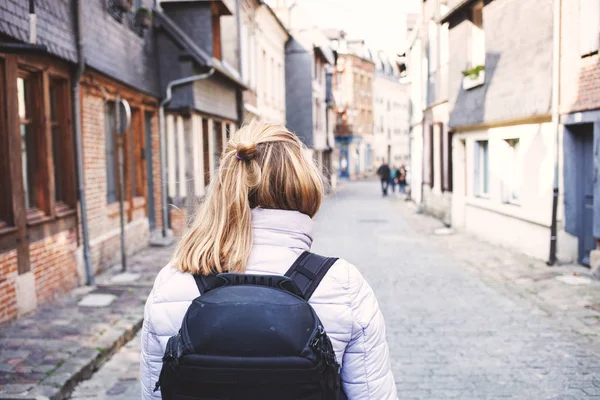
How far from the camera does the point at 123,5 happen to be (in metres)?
11.9

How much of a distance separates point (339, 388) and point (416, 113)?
2681cm

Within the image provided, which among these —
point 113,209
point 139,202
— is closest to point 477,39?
point 139,202

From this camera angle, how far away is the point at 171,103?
50.3 feet

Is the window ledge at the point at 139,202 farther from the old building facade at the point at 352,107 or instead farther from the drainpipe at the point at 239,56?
the old building facade at the point at 352,107

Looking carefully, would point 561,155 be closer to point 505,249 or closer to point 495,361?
point 505,249

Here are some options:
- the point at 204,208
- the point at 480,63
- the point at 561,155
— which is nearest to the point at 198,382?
the point at 204,208

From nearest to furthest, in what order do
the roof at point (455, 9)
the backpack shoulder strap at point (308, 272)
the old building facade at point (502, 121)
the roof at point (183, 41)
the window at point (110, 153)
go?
1. the backpack shoulder strap at point (308, 272)
2. the window at point (110, 153)
3. the old building facade at point (502, 121)
4. the roof at point (183, 41)
5. the roof at point (455, 9)

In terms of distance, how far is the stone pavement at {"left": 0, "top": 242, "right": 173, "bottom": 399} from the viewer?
213 inches

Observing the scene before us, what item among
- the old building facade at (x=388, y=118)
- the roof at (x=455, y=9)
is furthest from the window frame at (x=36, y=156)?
the old building facade at (x=388, y=118)

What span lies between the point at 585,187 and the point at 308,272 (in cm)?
1026

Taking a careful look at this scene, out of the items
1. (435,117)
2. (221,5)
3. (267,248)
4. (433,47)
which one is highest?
(221,5)

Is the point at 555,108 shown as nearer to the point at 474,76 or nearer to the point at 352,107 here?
the point at 474,76

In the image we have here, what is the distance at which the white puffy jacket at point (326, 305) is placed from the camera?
76.5 inches

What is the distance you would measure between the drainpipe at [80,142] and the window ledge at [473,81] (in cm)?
880
